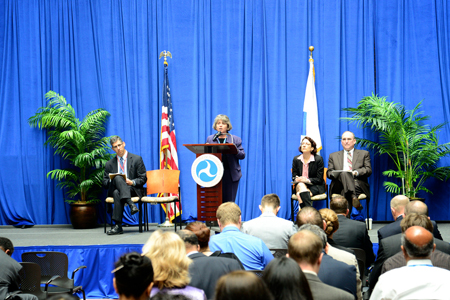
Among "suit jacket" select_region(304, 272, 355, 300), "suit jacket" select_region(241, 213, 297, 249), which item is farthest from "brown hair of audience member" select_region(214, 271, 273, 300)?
"suit jacket" select_region(241, 213, 297, 249)

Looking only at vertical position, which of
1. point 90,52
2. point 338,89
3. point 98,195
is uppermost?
point 90,52

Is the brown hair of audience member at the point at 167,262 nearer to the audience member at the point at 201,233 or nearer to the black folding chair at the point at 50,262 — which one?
the audience member at the point at 201,233

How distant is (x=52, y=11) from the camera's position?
7707 millimetres

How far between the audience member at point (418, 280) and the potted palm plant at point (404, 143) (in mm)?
4658

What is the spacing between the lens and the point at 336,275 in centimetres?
211

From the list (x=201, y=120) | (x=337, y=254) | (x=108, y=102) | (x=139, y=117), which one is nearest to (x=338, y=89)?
(x=201, y=120)

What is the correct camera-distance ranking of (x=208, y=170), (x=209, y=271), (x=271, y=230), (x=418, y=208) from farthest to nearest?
(x=208, y=170)
(x=418, y=208)
(x=271, y=230)
(x=209, y=271)

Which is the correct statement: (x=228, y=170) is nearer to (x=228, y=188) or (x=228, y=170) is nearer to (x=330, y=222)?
(x=228, y=188)

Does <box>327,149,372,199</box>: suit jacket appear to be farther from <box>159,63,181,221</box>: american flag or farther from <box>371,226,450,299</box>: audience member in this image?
<box>371,226,450,299</box>: audience member

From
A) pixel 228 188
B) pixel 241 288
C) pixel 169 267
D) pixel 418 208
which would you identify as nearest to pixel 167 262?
pixel 169 267

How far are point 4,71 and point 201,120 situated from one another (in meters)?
3.67

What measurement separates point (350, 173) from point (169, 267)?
4329 mm

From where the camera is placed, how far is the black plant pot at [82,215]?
6.80 metres

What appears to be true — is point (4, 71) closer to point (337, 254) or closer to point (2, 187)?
point (2, 187)
